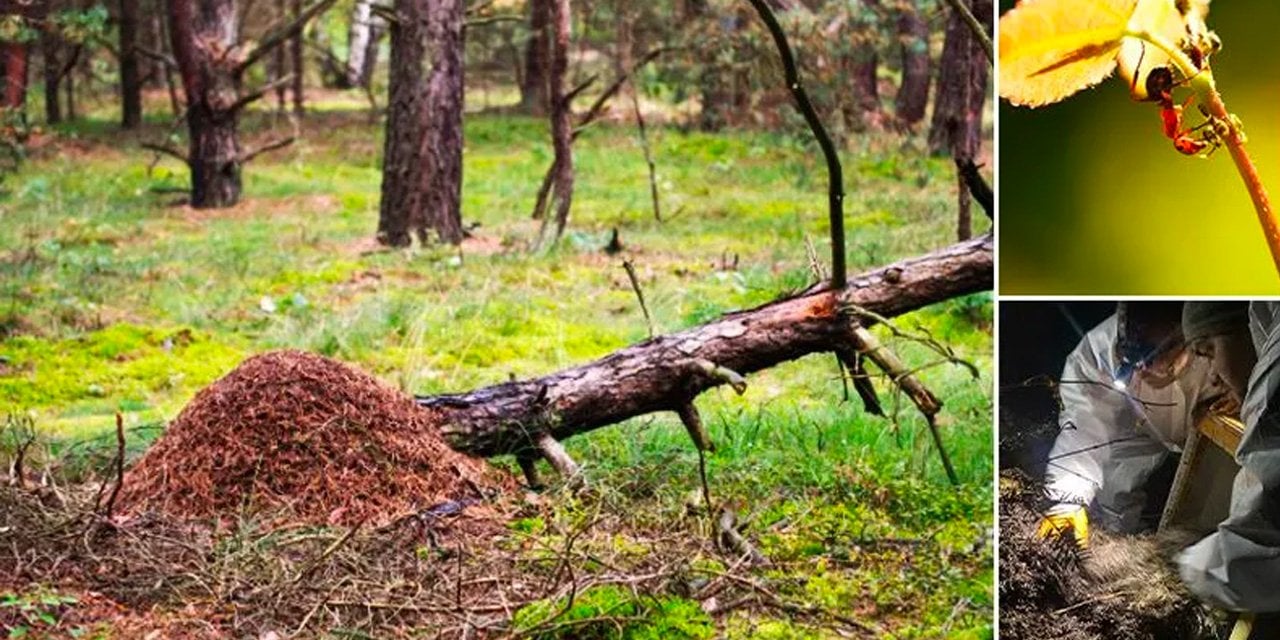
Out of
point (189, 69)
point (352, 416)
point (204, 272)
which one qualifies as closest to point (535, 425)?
point (352, 416)

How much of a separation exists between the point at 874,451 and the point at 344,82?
13658 mm

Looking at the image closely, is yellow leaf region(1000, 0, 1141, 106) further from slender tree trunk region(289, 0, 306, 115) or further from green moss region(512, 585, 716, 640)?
slender tree trunk region(289, 0, 306, 115)

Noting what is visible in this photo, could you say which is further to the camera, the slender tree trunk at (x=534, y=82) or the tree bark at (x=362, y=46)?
the tree bark at (x=362, y=46)

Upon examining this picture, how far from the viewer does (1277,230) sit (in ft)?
4.61

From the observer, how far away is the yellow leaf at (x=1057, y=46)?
52.5 inches

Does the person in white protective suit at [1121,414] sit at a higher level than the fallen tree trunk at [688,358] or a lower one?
higher

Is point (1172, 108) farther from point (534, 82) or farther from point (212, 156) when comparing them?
point (534, 82)

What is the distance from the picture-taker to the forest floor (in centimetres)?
290

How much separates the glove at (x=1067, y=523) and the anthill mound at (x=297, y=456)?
1.78 meters

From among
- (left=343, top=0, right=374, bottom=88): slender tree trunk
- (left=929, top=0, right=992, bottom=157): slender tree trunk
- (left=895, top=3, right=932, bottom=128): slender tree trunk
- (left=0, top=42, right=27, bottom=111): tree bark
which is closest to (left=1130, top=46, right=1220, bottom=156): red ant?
(left=929, top=0, right=992, bottom=157): slender tree trunk

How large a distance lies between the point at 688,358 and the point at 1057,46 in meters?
2.10

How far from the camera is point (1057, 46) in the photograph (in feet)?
4.46

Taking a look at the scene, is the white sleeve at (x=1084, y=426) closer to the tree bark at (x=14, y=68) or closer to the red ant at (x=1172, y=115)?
the red ant at (x=1172, y=115)

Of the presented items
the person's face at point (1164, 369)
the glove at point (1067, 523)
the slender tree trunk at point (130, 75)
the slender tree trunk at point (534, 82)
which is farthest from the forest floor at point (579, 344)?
the slender tree trunk at point (534, 82)
